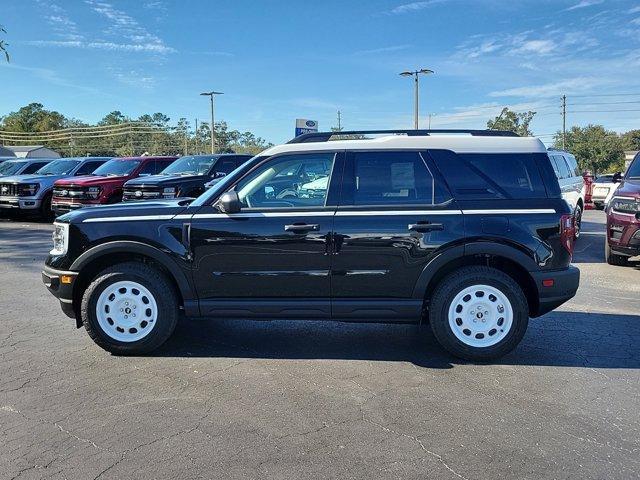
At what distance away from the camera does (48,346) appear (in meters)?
4.95

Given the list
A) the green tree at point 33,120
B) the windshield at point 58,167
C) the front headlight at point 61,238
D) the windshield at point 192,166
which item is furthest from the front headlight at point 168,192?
the green tree at point 33,120

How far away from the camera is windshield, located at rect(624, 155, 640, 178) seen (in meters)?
8.81

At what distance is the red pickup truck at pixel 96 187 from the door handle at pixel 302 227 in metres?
10.4

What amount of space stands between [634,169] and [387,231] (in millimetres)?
6547

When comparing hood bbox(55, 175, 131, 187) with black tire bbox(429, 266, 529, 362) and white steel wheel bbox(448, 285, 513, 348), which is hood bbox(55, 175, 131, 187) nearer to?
black tire bbox(429, 266, 529, 362)

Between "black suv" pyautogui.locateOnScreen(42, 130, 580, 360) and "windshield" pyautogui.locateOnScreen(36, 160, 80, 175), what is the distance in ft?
43.1

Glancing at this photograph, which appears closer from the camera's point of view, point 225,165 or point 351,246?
point 351,246

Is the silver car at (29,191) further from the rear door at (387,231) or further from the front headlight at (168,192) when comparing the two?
the rear door at (387,231)

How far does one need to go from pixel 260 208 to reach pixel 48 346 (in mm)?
2398

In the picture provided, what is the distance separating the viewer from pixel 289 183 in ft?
15.3

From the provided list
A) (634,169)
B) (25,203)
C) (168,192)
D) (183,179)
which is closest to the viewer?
(634,169)

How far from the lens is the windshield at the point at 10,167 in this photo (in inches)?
683

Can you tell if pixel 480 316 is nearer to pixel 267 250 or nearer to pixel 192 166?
pixel 267 250

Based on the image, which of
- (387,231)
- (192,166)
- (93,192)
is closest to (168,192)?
(192,166)
